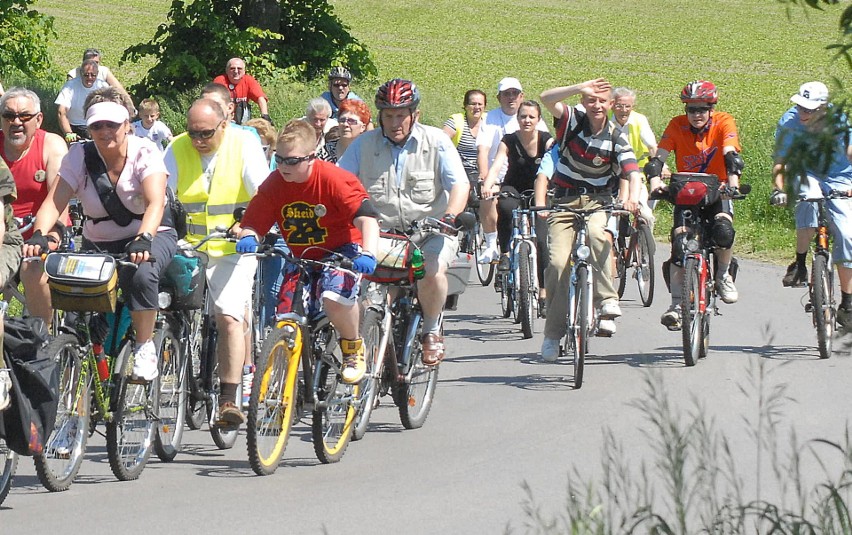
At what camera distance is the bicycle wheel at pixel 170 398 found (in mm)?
8766

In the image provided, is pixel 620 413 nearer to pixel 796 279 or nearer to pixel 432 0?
pixel 796 279

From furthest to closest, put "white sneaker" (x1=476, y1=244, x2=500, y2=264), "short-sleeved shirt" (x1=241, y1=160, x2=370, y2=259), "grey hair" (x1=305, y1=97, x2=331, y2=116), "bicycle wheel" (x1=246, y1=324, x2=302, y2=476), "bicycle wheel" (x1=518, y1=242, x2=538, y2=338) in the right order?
1. "white sneaker" (x1=476, y1=244, x2=500, y2=264)
2. "grey hair" (x1=305, y1=97, x2=331, y2=116)
3. "bicycle wheel" (x1=518, y1=242, x2=538, y2=338)
4. "short-sleeved shirt" (x1=241, y1=160, x2=370, y2=259)
5. "bicycle wheel" (x1=246, y1=324, x2=302, y2=476)

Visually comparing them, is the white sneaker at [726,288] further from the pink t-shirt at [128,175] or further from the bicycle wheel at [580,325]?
the pink t-shirt at [128,175]

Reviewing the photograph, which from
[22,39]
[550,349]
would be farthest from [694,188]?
[22,39]

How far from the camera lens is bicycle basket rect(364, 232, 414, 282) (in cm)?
929

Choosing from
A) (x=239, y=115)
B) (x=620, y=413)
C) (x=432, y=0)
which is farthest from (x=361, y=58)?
(x=432, y=0)

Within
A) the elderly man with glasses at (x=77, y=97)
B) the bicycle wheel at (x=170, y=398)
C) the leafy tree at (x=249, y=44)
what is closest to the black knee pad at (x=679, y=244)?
the bicycle wheel at (x=170, y=398)

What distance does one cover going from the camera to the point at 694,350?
11.8m

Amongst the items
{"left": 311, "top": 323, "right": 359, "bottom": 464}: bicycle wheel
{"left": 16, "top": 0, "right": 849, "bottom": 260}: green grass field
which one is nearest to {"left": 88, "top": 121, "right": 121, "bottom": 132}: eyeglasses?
{"left": 311, "top": 323, "right": 359, "bottom": 464}: bicycle wheel

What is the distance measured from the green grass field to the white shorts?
31407 mm

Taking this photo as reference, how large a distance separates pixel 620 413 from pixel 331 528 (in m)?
3.31

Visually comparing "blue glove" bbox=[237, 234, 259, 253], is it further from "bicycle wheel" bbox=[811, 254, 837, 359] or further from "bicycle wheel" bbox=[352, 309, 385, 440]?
"bicycle wheel" bbox=[811, 254, 837, 359]

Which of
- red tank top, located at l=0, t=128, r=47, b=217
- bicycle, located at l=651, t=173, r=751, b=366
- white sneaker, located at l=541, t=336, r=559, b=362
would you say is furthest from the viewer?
white sneaker, located at l=541, t=336, r=559, b=362

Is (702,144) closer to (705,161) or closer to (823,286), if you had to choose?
(705,161)
